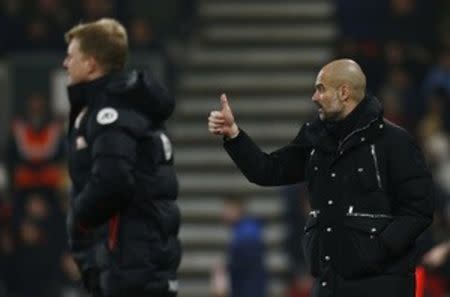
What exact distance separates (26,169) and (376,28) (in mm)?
4021

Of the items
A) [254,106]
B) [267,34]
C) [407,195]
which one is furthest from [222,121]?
[267,34]

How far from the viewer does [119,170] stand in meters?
8.79

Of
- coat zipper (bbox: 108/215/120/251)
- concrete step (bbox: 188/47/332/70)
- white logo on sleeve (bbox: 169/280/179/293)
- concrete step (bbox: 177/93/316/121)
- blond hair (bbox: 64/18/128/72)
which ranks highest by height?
blond hair (bbox: 64/18/128/72)

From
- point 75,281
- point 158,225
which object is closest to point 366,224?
point 158,225

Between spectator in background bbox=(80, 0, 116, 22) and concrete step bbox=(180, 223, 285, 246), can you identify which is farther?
spectator in background bbox=(80, 0, 116, 22)

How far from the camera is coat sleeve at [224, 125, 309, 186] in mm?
8727

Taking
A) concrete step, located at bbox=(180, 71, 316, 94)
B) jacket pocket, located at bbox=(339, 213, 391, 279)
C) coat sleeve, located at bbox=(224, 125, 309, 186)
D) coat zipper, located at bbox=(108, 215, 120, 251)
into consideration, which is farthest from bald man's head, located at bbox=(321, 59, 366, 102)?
concrete step, located at bbox=(180, 71, 316, 94)

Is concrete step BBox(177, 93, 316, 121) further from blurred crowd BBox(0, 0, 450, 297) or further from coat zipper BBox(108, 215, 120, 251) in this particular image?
coat zipper BBox(108, 215, 120, 251)

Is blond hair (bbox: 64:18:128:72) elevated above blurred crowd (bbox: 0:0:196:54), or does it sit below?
above

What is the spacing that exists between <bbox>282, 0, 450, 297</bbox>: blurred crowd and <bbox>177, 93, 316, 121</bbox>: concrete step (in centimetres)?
86

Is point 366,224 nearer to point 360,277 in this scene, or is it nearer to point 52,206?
point 360,277

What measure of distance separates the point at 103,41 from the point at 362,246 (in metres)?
1.68

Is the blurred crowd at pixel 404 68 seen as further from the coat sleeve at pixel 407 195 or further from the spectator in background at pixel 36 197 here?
the coat sleeve at pixel 407 195

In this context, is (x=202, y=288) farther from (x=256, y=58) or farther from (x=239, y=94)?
(x=256, y=58)
